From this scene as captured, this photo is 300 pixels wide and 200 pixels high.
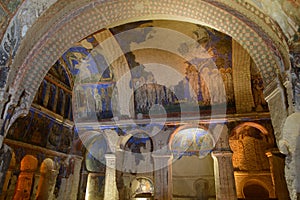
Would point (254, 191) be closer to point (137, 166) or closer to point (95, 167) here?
point (137, 166)

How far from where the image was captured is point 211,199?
1170 centimetres

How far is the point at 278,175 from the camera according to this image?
7496mm

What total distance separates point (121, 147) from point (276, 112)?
7.39 metres

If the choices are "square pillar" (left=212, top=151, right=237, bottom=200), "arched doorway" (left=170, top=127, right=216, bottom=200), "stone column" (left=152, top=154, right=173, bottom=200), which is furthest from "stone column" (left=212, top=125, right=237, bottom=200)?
"arched doorway" (left=170, top=127, right=216, bottom=200)

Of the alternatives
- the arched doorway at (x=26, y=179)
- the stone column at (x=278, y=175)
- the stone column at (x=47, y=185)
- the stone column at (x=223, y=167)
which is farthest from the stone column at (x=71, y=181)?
the stone column at (x=278, y=175)

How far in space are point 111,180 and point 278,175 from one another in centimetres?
634

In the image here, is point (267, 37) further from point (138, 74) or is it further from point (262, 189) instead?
point (262, 189)

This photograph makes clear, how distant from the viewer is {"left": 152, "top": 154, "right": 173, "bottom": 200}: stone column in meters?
8.02

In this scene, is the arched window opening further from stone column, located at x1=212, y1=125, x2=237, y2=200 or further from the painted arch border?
the painted arch border

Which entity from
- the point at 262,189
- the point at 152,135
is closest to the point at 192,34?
the point at 152,135

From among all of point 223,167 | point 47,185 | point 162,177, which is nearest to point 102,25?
point 162,177

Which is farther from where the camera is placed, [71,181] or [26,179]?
A: [71,181]

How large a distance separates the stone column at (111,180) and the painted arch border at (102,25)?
19.0 feet

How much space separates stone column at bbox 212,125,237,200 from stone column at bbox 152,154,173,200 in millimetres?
1735
